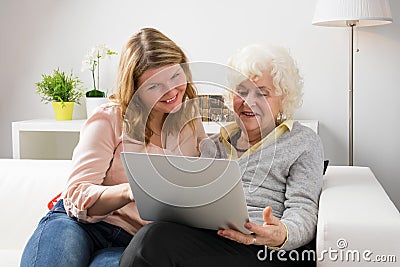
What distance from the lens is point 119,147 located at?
198 centimetres

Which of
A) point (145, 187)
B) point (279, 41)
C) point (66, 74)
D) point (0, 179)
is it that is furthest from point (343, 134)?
point (145, 187)

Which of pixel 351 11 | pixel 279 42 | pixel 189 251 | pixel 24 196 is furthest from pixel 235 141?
pixel 279 42

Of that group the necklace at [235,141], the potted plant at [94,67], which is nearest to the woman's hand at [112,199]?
the necklace at [235,141]

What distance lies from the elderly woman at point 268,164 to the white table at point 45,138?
1.23 m

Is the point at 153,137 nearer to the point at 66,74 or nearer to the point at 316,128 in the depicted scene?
the point at 316,128

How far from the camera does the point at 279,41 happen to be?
3.48 meters

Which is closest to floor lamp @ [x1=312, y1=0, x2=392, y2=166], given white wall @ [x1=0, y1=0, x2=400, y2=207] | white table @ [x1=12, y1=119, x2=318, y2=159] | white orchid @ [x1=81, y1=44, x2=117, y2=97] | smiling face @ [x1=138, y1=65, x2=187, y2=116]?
white wall @ [x1=0, y1=0, x2=400, y2=207]

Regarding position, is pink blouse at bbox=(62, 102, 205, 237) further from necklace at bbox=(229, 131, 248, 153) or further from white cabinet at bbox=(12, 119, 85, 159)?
white cabinet at bbox=(12, 119, 85, 159)

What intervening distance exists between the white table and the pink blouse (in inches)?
54.5

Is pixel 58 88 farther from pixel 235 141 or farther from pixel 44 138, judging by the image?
pixel 235 141

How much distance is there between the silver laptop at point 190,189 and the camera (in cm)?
155

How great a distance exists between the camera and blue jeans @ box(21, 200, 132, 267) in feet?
5.89

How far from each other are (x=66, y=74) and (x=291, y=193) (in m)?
2.23

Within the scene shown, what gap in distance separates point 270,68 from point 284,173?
1.01ft
